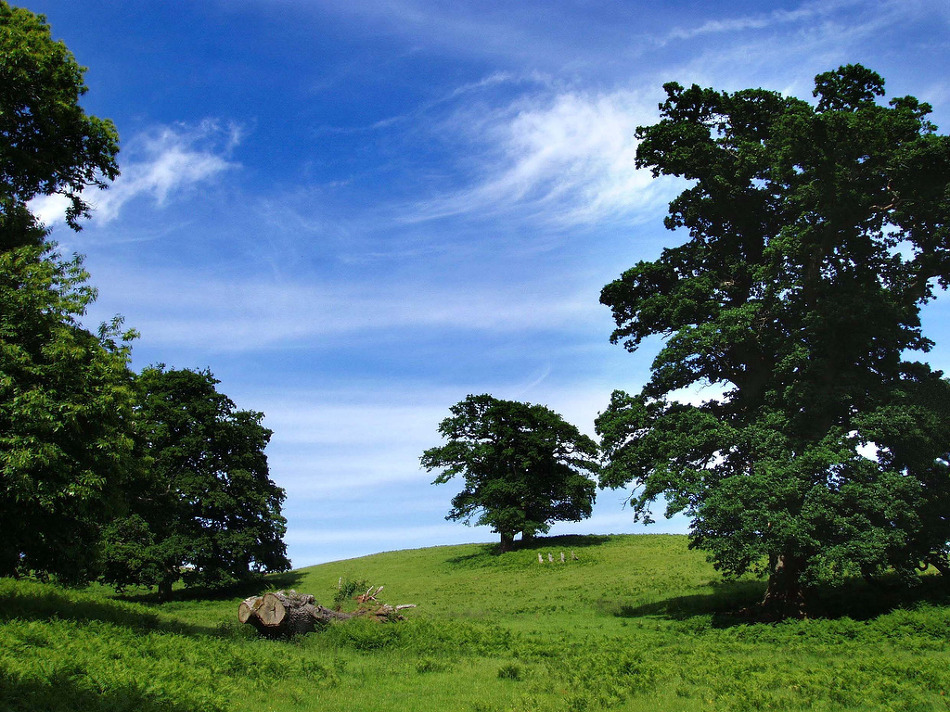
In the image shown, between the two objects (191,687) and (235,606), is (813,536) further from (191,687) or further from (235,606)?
(235,606)

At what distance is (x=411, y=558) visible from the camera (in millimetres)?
65875

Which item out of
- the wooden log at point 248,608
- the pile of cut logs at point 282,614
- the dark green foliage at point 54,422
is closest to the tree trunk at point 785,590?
the pile of cut logs at point 282,614

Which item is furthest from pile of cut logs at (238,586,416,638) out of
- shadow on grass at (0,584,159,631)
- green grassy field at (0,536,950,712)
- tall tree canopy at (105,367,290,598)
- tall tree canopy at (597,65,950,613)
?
tall tree canopy at (105,367,290,598)

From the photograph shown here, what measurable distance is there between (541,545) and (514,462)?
8129mm

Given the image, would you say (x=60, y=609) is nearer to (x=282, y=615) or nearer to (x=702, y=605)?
(x=282, y=615)

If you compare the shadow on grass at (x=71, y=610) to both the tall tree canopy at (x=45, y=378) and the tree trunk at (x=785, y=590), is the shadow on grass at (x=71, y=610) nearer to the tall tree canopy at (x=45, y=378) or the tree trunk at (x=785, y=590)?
the tall tree canopy at (x=45, y=378)

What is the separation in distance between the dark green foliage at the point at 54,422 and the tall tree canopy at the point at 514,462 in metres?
41.1

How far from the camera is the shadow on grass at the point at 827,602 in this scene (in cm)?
2545

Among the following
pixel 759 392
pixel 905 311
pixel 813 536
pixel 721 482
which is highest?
pixel 905 311

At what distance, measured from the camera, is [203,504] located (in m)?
43.7

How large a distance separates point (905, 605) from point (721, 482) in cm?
889

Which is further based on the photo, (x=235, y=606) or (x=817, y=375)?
(x=235, y=606)

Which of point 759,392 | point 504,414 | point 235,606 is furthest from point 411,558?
point 759,392

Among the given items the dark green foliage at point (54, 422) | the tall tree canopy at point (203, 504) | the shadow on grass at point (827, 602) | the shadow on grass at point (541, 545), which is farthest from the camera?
the shadow on grass at point (541, 545)
